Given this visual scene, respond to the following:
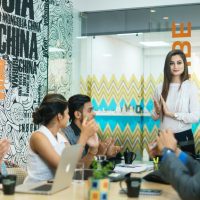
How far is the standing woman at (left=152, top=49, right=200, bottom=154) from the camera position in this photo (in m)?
4.79

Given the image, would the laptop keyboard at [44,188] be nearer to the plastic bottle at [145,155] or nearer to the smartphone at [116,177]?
the smartphone at [116,177]

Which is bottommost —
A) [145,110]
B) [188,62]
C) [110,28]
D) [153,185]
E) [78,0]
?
[153,185]

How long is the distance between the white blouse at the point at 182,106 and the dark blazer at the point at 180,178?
8.96 ft

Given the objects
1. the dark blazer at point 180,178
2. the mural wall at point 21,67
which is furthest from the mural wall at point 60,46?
the dark blazer at point 180,178

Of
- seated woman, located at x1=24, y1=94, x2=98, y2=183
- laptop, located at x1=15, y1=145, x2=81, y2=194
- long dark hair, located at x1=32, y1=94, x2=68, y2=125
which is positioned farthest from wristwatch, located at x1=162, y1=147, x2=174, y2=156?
long dark hair, located at x1=32, y1=94, x2=68, y2=125

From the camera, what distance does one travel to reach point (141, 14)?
18.8ft

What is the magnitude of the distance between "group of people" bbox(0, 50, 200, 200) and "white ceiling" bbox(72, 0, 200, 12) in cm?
93

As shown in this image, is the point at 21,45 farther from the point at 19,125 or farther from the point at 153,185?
the point at 153,185

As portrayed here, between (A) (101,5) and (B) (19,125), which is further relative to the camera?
(A) (101,5)

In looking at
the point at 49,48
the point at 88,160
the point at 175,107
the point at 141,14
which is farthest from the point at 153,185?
the point at 141,14

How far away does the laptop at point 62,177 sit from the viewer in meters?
2.27

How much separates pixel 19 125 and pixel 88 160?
1.59 m

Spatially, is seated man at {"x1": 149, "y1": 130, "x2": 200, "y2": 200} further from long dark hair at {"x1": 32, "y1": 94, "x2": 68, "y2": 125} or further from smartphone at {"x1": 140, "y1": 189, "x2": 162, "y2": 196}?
→ long dark hair at {"x1": 32, "y1": 94, "x2": 68, "y2": 125}

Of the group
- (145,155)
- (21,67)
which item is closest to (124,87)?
(145,155)
